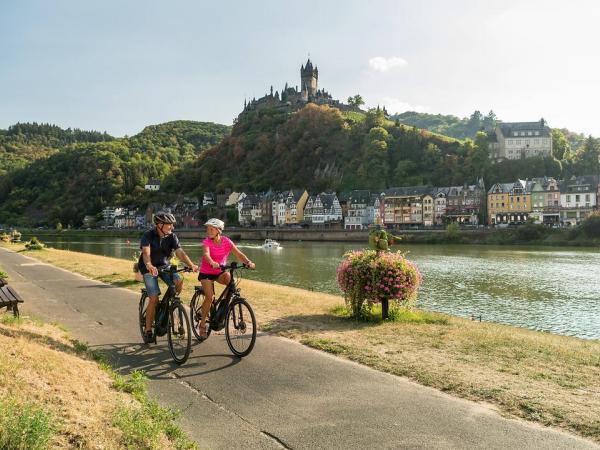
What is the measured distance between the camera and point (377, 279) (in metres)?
10.9

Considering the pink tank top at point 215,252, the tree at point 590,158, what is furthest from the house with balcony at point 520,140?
the pink tank top at point 215,252

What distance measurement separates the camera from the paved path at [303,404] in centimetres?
469

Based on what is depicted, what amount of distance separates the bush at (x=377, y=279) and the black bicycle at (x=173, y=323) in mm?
4323

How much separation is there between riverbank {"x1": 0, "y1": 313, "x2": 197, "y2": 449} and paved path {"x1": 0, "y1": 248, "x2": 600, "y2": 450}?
1.21 ft

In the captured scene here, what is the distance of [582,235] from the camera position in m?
71.2

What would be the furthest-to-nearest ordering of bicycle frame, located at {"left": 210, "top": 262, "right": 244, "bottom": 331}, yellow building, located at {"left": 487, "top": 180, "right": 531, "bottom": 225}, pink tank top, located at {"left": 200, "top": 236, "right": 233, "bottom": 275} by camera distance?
1. yellow building, located at {"left": 487, "top": 180, "right": 531, "bottom": 225}
2. pink tank top, located at {"left": 200, "top": 236, "right": 233, "bottom": 275}
3. bicycle frame, located at {"left": 210, "top": 262, "right": 244, "bottom": 331}

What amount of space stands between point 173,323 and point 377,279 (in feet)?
15.5

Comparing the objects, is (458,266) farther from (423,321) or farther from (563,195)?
(563,195)

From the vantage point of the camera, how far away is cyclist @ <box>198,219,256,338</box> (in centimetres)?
808

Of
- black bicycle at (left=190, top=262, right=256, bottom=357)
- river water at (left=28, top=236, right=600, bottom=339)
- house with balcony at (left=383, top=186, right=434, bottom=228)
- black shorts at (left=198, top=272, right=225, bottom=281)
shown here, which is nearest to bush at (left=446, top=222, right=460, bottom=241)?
house with balcony at (left=383, top=186, right=434, bottom=228)

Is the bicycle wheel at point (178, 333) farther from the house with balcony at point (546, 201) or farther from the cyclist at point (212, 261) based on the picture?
the house with balcony at point (546, 201)

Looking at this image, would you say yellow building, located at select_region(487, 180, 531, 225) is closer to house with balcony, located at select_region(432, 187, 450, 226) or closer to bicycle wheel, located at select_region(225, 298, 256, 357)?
house with balcony, located at select_region(432, 187, 450, 226)

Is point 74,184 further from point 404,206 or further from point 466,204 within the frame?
point 466,204

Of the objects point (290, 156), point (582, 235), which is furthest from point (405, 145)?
point (582, 235)
